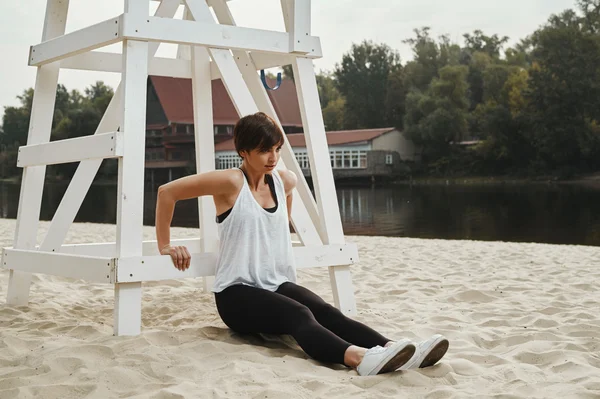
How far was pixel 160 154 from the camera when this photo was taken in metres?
50.7

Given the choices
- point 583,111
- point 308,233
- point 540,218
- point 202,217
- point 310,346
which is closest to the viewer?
point 310,346

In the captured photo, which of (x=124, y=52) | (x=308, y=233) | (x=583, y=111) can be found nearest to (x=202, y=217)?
(x=308, y=233)

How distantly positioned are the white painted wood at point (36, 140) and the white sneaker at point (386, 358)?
2.47 meters

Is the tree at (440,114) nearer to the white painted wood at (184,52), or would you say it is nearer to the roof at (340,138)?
the roof at (340,138)

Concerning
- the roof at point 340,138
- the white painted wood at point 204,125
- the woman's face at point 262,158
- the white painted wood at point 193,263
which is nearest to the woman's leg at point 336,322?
the white painted wood at point 193,263

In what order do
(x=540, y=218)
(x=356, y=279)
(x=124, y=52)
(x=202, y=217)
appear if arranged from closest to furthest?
1. (x=124, y=52)
2. (x=202, y=217)
3. (x=356, y=279)
4. (x=540, y=218)

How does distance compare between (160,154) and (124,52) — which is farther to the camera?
(160,154)

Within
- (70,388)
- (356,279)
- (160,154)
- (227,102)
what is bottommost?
(70,388)

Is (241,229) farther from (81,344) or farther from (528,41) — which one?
(528,41)

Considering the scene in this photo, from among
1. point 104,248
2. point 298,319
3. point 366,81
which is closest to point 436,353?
point 298,319

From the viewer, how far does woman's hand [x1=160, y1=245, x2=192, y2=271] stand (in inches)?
139

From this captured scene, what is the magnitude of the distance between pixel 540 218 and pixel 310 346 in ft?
63.9

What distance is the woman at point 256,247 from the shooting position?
321 cm

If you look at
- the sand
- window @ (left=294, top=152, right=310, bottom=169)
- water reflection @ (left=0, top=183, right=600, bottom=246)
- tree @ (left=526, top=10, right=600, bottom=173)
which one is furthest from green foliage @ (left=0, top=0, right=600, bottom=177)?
the sand
